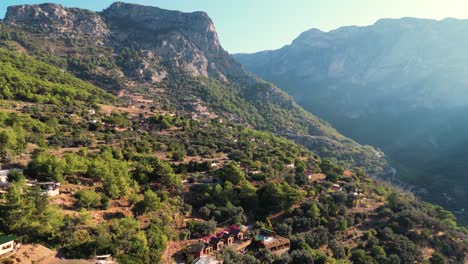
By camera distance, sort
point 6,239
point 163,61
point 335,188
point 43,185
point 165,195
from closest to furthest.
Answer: point 6,239, point 43,185, point 165,195, point 335,188, point 163,61

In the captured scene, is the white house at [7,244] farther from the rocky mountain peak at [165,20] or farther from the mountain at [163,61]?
the rocky mountain peak at [165,20]

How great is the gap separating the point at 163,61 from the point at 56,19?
144 feet

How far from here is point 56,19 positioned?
120 m

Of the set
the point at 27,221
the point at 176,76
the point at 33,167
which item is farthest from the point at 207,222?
the point at 176,76

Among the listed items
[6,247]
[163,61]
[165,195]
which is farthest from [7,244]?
[163,61]

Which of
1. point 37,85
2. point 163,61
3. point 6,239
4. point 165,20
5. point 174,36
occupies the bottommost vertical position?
point 6,239

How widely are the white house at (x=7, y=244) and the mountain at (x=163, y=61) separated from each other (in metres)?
75.5

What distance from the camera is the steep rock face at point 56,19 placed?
117 m

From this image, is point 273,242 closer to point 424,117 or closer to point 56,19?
point 56,19

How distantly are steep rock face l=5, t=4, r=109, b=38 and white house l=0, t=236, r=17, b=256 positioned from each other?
4565 inches

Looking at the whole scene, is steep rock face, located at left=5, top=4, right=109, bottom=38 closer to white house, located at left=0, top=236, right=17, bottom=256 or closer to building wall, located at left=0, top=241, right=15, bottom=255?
white house, located at left=0, top=236, right=17, bottom=256

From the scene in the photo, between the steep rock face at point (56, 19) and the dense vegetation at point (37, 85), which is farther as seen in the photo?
the steep rock face at point (56, 19)

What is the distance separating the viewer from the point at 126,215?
28141mm

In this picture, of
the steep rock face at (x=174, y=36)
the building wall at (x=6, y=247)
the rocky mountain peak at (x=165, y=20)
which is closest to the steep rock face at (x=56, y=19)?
the steep rock face at (x=174, y=36)
